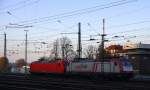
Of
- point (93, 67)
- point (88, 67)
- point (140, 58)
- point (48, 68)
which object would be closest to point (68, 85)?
point (93, 67)

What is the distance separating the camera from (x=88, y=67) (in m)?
51.4

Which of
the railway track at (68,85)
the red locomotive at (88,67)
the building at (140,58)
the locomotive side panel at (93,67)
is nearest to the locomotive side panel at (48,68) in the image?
the red locomotive at (88,67)

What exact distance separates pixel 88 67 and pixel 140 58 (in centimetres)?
4019

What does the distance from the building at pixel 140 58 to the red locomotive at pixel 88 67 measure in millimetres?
32831

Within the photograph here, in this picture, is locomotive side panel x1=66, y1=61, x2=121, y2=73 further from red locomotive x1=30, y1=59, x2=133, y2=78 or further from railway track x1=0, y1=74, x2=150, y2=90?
railway track x1=0, y1=74, x2=150, y2=90

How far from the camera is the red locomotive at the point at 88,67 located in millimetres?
47500

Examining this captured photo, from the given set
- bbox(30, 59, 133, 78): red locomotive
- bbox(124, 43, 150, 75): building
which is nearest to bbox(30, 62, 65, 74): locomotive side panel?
bbox(30, 59, 133, 78): red locomotive

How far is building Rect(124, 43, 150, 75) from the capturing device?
3499 inches

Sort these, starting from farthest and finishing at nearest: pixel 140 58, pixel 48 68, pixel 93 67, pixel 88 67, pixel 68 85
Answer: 1. pixel 140 58
2. pixel 48 68
3. pixel 88 67
4. pixel 93 67
5. pixel 68 85

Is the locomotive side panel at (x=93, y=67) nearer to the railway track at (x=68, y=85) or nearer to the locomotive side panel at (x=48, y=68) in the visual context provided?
the locomotive side panel at (x=48, y=68)

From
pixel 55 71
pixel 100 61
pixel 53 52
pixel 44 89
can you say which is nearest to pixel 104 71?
pixel 100 61

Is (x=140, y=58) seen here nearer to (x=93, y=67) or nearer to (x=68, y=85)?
(x=93, y=67)

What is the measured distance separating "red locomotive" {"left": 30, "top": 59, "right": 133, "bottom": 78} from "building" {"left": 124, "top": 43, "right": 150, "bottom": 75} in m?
32.8

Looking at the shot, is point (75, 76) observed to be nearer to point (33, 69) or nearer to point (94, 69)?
point (94, 69)
